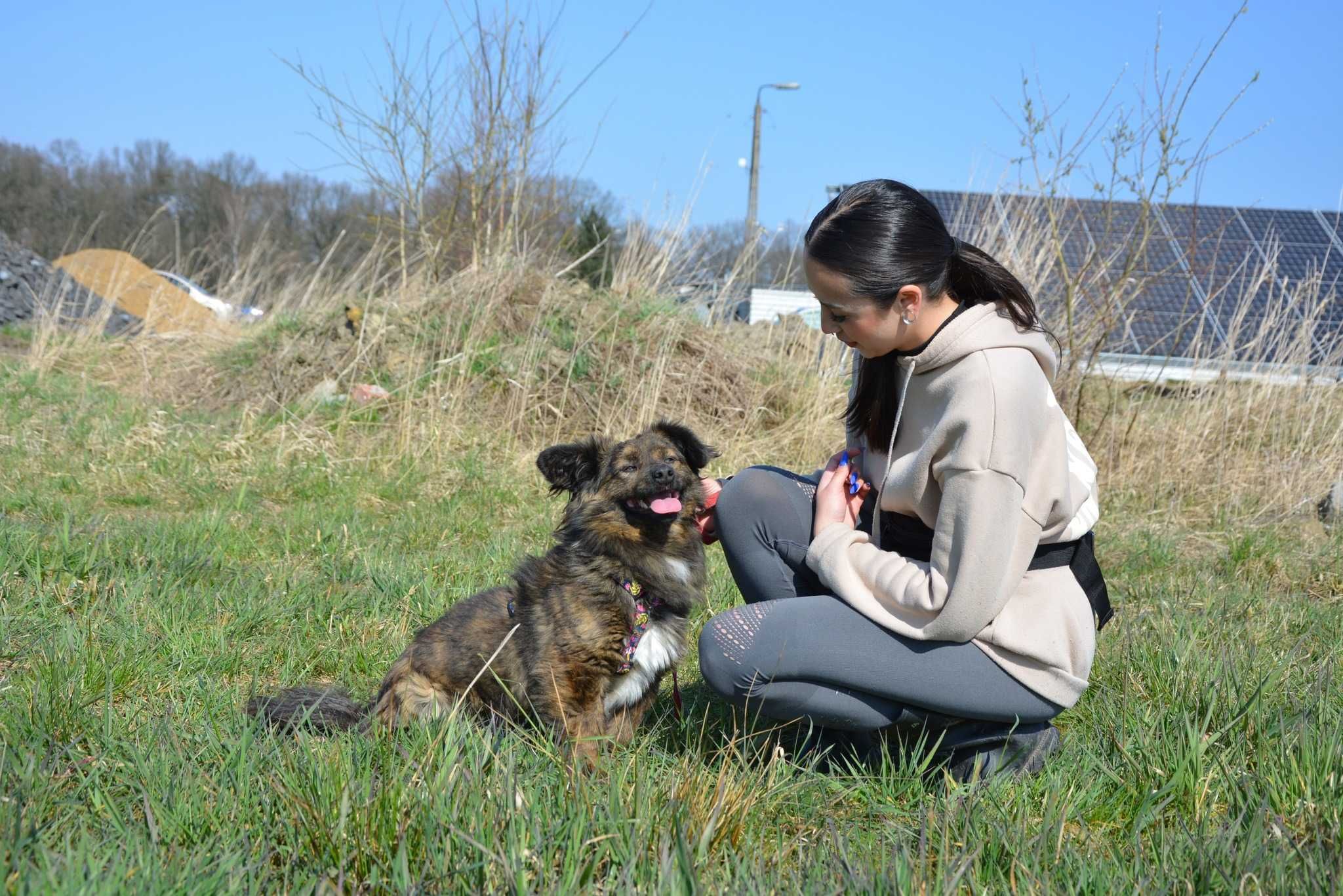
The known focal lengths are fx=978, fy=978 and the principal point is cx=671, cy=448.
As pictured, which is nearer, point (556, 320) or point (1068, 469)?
point (1068, 469)

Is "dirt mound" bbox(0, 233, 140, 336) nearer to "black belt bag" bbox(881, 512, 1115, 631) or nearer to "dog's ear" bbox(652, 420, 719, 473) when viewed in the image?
"dog's ear" bbox(652, 420, 719, 473)

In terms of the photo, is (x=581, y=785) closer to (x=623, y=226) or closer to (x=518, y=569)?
(x=518, y=569)

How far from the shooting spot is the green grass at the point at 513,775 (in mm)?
1897

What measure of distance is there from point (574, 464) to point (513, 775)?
1.38 meters

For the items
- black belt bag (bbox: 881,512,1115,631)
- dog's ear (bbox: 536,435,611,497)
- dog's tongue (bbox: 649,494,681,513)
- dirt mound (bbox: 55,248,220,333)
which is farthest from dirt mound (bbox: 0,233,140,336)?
black belt bag (bbox: 881,512,1115,631)

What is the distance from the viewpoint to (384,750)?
7.67ft

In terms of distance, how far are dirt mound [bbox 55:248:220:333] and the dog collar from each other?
28.5 feet

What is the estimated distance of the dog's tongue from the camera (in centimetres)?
317

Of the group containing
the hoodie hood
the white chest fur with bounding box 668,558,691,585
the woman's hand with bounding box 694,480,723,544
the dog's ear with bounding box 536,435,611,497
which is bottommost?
the white chest fur with bounding box 668,558,691,585

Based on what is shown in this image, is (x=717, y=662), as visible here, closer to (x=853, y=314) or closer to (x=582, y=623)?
(x=582, y=623)

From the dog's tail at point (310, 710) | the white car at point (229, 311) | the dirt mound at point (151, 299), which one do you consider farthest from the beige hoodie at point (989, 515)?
the white car at point (229, 311)

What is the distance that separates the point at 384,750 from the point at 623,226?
7.02 metres

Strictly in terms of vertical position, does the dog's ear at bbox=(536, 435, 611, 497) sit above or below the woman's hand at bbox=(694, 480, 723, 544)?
above

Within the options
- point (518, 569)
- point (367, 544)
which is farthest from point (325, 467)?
point (518, 569)
